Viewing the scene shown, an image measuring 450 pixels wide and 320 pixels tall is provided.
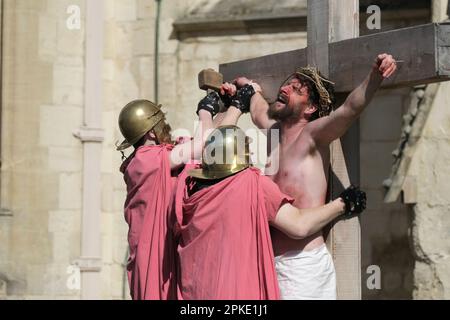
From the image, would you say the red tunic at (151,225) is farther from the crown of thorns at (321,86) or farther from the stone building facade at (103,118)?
the stone building facade at (103,118)

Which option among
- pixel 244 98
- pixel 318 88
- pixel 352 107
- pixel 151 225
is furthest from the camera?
pixel 244 98

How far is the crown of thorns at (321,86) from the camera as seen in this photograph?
5.84m

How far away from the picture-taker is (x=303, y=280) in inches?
228

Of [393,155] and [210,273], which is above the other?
[393,155]

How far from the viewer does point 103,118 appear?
10430 mm

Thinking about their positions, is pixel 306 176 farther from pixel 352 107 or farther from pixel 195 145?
pixel 195 145

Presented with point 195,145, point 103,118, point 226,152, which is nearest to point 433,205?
point 103,118

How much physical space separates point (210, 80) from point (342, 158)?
0.81m

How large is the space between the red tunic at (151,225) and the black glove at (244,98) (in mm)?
364

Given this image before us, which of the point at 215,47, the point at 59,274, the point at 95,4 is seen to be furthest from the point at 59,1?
the point at 59,274

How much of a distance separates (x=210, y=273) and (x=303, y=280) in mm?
385
